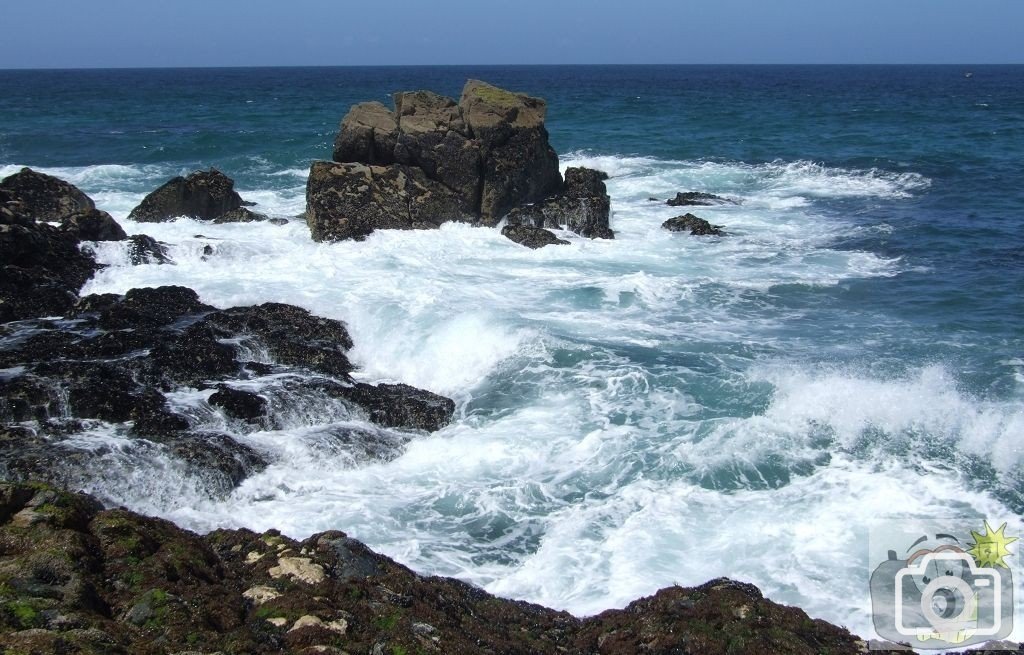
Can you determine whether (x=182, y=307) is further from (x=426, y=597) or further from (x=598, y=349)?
(x=426, y=597)

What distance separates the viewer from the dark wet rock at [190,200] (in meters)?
24.8

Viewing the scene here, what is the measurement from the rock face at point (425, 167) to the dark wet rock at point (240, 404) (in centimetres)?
1101

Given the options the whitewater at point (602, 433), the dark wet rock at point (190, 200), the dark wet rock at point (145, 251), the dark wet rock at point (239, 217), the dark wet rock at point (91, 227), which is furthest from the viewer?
the dark wet rock at point (239, 217)

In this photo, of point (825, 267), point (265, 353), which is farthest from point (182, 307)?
point (825, 267)

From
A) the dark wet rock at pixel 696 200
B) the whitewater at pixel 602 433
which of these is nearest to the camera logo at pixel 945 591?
the whitewater at pixel 602 433

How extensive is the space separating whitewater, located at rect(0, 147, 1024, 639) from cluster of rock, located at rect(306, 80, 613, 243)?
2165mm

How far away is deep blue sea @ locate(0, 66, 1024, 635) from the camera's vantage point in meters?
10.3

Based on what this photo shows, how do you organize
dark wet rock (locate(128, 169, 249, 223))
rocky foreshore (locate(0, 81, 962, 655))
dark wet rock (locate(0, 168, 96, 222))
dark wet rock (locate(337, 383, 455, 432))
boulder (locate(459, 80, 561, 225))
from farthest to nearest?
1. boulder (locate(459, 80, 561, 225))
2. dark wet rock (locate(128, 169, 249, 223))
3. dark wet rock (locate(0, 168, 96, 222))
4. dark wet rock (locate(337, 383, 455, 432))
5. rocky foreshore (locate(0, 81, 962, 655))

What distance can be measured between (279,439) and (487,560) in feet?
13.5

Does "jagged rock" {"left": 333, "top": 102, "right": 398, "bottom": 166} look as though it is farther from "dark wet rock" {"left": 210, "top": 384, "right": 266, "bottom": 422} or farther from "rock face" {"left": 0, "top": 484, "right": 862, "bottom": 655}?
"rock face" {"left": 0, "top": 484, "right": 862, "bottom": 655}

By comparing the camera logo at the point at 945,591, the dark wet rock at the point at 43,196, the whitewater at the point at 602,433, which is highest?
the dark wet rock at the point at 43,196

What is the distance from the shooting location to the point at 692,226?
86.0ft

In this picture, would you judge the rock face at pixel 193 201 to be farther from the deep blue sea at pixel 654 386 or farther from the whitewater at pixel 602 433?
the whitewater at pixel 602 433

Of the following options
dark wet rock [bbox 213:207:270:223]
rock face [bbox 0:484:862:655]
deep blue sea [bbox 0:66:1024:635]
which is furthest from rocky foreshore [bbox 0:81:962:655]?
deep blue sea [bbox 0:66:1024:635]
